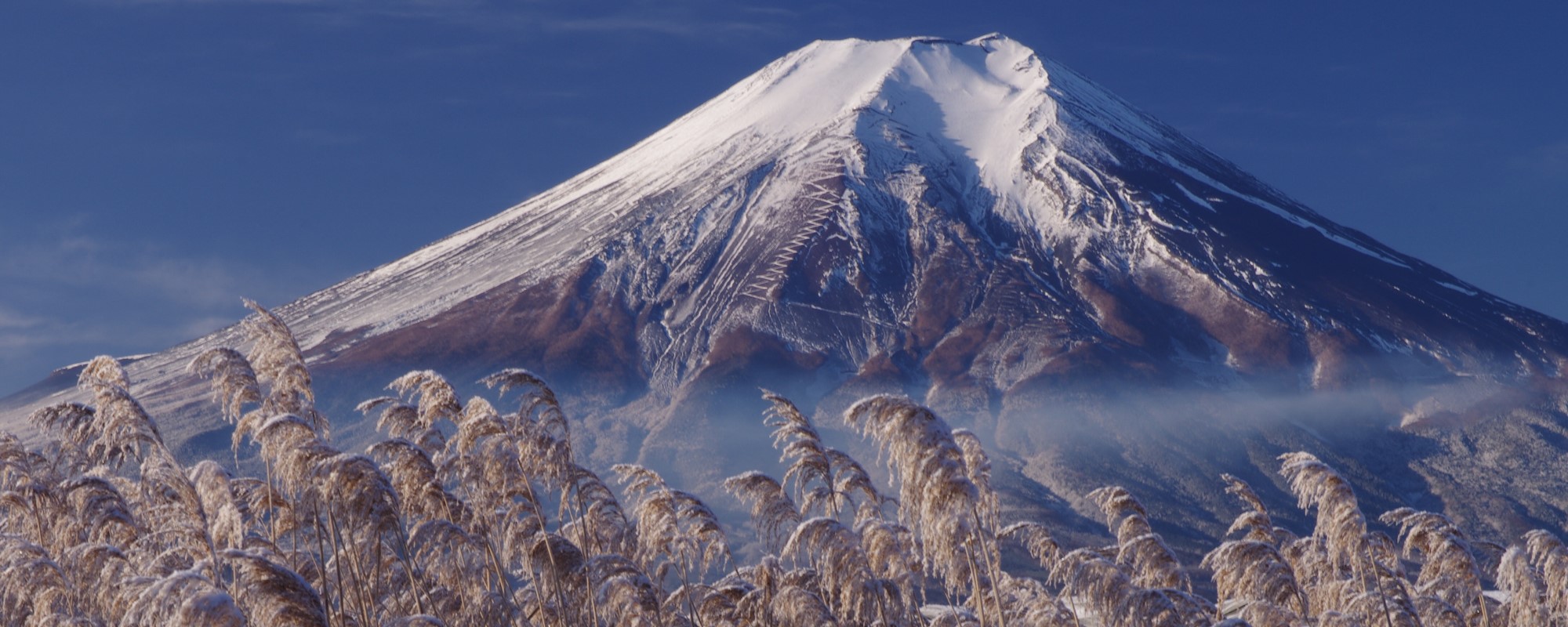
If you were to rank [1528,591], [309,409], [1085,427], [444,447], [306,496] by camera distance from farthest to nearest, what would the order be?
1. [1085,427]
2. [1528,591]
3. [444,447]
4. [309,409]
5. [306,496]

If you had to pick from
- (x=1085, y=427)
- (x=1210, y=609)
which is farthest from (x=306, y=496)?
(x=1085, y=427)

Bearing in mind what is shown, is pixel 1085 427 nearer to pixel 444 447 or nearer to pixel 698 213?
pixel 698 213

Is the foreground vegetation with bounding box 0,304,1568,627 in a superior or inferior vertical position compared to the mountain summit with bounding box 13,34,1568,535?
superior

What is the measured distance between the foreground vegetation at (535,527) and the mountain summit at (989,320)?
114 m

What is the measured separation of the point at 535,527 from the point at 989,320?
148 meters

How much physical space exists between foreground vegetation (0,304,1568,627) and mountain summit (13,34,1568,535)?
11426cm

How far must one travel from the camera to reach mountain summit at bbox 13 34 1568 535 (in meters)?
143

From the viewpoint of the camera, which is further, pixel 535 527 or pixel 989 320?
pixel 989 320

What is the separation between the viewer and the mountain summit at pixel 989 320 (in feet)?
470

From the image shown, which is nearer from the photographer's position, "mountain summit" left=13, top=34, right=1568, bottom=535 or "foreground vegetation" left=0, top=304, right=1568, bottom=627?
"foreground vegetation" left=0, top=304, right=1568, bottom=627

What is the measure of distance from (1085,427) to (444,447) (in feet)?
431

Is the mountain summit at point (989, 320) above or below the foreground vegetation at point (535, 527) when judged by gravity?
below

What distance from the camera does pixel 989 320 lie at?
162 metres

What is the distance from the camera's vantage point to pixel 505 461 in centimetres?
1333
